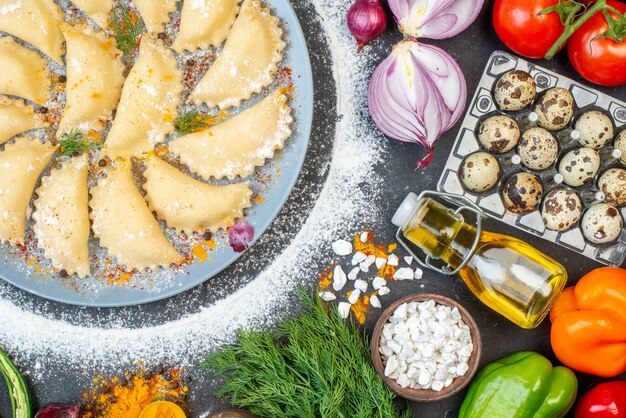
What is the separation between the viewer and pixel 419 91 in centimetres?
213

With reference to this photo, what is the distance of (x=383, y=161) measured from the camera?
7.43 feet

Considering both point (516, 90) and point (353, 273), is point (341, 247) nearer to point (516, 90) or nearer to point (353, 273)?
point (353, 273)

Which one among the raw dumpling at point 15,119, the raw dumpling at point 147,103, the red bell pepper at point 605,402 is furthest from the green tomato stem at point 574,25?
the raw dumpling at point 15,119

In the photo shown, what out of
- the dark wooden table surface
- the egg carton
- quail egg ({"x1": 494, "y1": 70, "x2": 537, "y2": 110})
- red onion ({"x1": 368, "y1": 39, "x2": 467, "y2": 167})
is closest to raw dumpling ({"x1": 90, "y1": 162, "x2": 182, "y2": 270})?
the dark wooden table surface

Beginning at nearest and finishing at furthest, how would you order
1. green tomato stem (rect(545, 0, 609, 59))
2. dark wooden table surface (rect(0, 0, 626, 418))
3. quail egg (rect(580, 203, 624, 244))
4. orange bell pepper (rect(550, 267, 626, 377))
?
green tomato stem (rect(545, 0, 609, 59)), orange bell pepper (rect(550, 267, 626, 377)), quail egg (rect(580, 203, 624, 244)), dark wooden table surface (rect(0, 0, 626, 418))

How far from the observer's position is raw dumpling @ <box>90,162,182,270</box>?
2158 millimetres

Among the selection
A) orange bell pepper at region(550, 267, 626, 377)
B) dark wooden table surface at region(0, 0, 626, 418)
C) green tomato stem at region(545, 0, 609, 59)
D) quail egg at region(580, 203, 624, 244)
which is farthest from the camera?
dark wooden table surface at region(0, 0, 626, 418)

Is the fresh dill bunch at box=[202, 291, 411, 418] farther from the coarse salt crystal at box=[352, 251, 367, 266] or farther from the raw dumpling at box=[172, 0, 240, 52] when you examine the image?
the raw dumpling at box=[172, 0, 240, 52]

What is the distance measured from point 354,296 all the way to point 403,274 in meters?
0.20

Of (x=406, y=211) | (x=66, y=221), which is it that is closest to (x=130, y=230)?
(x=66, y=221)

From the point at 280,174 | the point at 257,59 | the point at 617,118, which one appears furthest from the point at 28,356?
the point at 617,118

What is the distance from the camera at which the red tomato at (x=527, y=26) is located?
2070mm

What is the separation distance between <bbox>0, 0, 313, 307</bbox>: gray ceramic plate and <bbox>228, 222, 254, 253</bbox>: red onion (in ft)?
0.06

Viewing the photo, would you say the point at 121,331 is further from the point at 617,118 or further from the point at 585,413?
the point at 617,118
